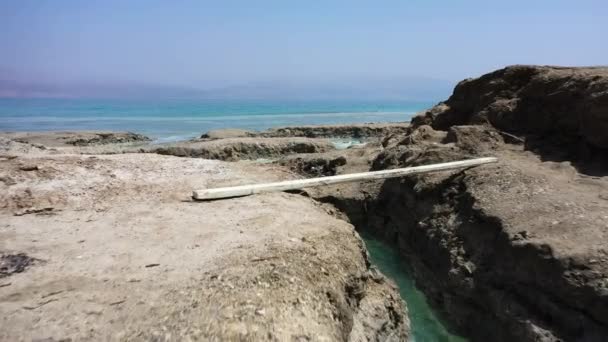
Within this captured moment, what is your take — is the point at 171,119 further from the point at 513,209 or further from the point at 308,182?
the point at 513,209

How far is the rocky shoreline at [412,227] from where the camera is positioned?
427cm

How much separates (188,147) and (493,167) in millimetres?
13142

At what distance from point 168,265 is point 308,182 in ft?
12.2

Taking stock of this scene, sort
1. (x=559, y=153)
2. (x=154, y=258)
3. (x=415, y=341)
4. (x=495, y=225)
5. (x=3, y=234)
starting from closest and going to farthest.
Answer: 1. (x=154, y=258)
2. (x=3, y=234)
3. (x=415, y=341)
4. (x=495, y=225)
5. (x=559, y=153)

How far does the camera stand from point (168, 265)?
4605mm

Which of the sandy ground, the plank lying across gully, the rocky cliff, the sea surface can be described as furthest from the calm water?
the sea surface

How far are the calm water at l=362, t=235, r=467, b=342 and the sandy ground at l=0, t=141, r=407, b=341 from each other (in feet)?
3.28

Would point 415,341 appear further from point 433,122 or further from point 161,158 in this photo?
point 433,122

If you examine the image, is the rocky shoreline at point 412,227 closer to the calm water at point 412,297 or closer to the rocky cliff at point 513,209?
the rocky cliff at point 513,209

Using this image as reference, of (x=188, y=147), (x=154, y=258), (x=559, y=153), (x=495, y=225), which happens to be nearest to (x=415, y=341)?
(x=495, y=225)

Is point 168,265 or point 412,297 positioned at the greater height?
point 168,265

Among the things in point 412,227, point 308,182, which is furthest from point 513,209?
point 308,182

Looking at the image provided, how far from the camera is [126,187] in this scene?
761 cm

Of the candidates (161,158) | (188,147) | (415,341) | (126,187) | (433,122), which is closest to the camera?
(415,341)
